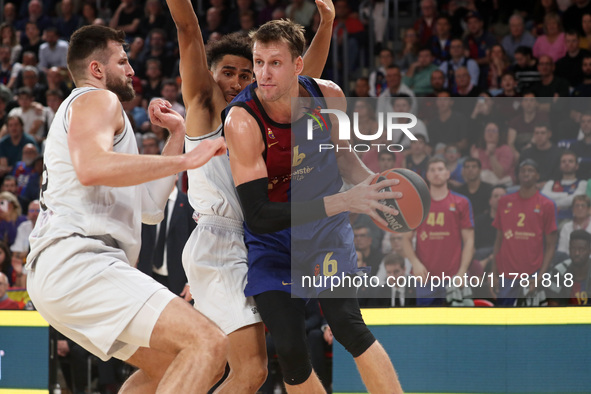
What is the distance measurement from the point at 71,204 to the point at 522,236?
3.36 meters

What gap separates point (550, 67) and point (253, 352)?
6.60 metres

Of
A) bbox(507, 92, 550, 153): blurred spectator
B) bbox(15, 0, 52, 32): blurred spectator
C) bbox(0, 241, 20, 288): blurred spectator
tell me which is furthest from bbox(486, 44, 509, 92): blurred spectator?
bbox(15, 0, 52, 32): blurred spectator

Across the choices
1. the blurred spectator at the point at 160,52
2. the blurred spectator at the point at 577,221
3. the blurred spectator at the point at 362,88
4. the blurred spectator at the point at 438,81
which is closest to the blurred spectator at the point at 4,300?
the blurred spectator at the point at 577,221

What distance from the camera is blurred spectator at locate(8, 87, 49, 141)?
37.8 ft

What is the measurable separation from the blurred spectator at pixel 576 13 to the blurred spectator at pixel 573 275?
5.95 metres

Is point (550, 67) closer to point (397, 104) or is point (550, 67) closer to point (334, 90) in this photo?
point (397, 104)

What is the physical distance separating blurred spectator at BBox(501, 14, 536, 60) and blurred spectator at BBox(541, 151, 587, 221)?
532 cm

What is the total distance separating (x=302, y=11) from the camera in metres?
12.4

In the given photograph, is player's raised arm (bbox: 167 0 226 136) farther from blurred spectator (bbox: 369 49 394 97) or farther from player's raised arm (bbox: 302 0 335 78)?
blurred spectator (bbox: 369 49 394 97)

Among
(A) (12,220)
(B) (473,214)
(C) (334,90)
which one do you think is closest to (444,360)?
(B) (473,214)

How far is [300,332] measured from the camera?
4.30 m

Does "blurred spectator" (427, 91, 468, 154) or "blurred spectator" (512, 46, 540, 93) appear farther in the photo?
"blurred spectator" (512, 46, 540, 93)

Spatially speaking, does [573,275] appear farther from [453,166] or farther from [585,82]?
[585,82]

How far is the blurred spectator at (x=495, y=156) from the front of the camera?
5977 mm
